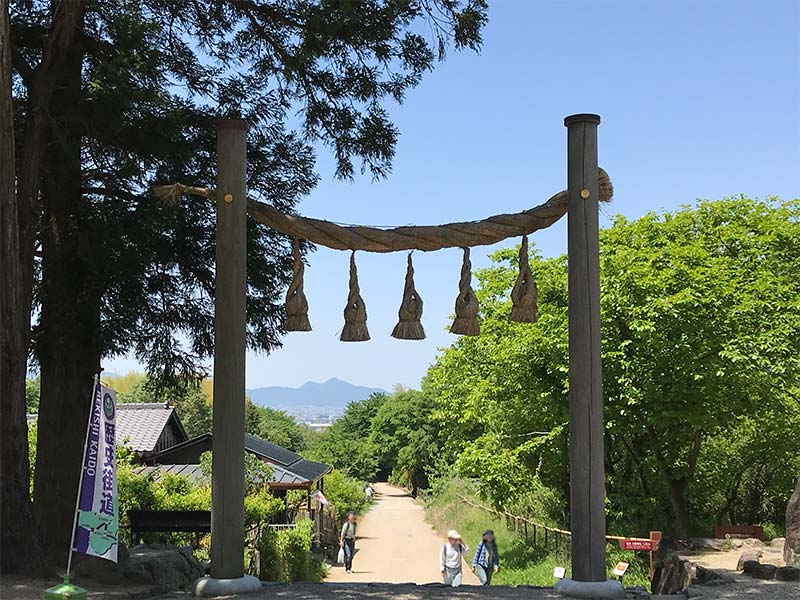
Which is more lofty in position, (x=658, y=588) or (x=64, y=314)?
(x=64, y=314)

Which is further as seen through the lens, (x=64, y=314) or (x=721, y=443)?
(x=721, y=443)

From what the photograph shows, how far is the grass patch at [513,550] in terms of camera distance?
16047 millimetres

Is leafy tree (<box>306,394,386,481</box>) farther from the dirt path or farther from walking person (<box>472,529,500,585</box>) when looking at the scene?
walking person (<box>472,529,500,585</box>)

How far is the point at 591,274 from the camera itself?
6.20 metres

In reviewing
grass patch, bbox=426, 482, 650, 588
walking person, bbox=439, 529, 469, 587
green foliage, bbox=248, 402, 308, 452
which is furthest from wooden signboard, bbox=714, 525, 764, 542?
green foliage, bbox=248, 402, 308, 452

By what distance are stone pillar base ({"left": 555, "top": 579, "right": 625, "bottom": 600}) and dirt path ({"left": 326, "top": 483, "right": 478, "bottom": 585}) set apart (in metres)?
11.1

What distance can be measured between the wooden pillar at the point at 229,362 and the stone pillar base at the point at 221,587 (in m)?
0.07

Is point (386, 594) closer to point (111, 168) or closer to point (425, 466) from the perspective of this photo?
point (111, 168)

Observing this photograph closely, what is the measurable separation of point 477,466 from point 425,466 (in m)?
21.9

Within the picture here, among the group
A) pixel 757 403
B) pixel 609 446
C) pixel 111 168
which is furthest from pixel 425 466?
pixel 111 168

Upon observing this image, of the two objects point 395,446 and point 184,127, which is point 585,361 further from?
point 395,446

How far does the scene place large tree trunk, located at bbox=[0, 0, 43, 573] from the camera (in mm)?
6578

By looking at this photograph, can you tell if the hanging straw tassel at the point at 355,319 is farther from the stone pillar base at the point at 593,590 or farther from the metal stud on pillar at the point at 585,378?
the stone pillar base at the point at 593,590

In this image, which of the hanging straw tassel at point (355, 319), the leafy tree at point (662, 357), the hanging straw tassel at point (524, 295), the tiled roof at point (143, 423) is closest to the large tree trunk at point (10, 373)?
the hanging straw tassel at point (355, 319)
